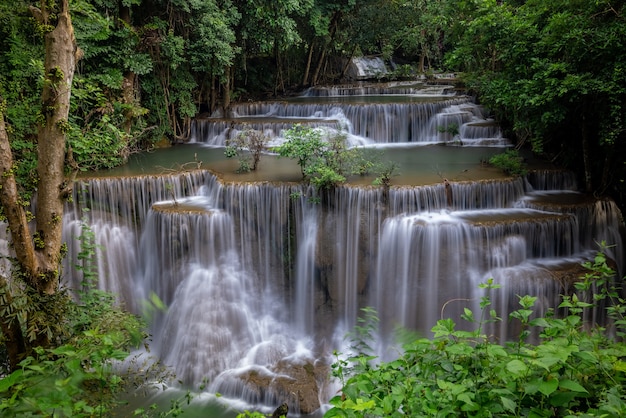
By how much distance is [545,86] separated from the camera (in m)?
8.00

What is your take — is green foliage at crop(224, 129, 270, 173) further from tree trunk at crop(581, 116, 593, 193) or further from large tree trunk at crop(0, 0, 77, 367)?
tree trunk at crop(581, 116, 593, 193)

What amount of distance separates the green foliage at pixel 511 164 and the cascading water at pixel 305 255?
1.01ft

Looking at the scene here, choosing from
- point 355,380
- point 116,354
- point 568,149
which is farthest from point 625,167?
point 116,354

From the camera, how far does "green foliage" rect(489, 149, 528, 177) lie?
9.45 m

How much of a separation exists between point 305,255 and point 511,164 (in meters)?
4.86

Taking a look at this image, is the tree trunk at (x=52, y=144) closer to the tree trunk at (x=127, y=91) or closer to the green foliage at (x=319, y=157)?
the green foliage at (x=319, y=157)

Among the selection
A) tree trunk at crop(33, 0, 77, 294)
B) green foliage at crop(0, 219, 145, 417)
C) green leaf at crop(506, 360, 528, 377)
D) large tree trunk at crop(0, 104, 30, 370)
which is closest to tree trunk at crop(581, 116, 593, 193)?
green leaf at crop(506, 360, 528, 377)

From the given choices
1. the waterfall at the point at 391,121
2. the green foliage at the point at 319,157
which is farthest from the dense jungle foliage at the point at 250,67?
the green foliage at the point at 319,157

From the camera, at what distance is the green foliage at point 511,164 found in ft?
31.0

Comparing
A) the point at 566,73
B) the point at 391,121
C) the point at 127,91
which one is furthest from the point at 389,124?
the point at 127,91

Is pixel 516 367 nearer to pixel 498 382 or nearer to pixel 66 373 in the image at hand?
pixel 498 382

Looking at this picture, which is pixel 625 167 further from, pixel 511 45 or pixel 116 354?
pixel 116 354

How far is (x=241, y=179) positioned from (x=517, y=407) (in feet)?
25.9

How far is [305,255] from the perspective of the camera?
8945mm
